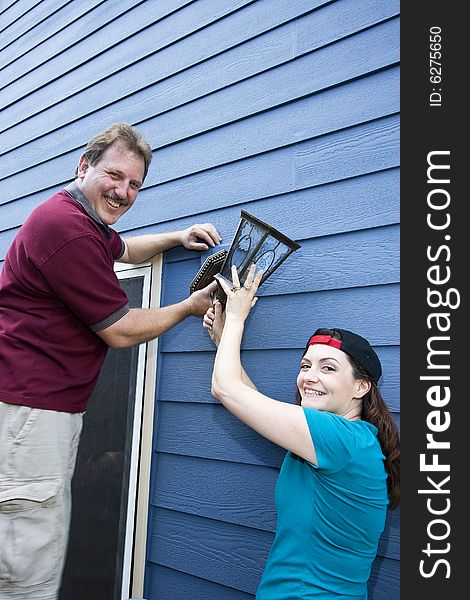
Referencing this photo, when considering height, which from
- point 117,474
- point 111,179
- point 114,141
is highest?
point 114,141

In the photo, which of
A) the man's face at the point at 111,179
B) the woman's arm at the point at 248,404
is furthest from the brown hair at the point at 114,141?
the woman's arm at the point at 248,404

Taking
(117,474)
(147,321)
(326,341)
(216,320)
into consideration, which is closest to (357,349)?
(326,341)

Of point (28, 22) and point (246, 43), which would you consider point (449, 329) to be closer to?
point (246, 43)

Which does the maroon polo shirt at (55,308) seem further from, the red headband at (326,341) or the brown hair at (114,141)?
the red headband at (326,341)

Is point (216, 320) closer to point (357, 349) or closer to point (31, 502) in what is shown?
point (357, 349)

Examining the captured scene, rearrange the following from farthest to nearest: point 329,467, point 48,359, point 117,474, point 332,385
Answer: point 117,474, point 48,359, point 332,385, point 329,467

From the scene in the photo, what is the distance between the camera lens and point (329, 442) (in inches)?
55.6

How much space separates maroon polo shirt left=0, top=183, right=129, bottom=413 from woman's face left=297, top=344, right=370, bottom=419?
28.0 inches

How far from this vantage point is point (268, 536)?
2008 millimetres

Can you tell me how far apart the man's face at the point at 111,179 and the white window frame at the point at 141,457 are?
51cm

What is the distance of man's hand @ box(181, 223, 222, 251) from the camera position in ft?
7.74

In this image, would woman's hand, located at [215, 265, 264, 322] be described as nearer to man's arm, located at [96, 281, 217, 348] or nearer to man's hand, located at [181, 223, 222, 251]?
man's arm, located at [96, 281, 217, 348]

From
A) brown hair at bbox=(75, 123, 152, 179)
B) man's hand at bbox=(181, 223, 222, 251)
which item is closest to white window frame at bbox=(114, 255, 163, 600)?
man's hand at bbox=(181, 223, 222, 251)

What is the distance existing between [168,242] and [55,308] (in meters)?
0.71
